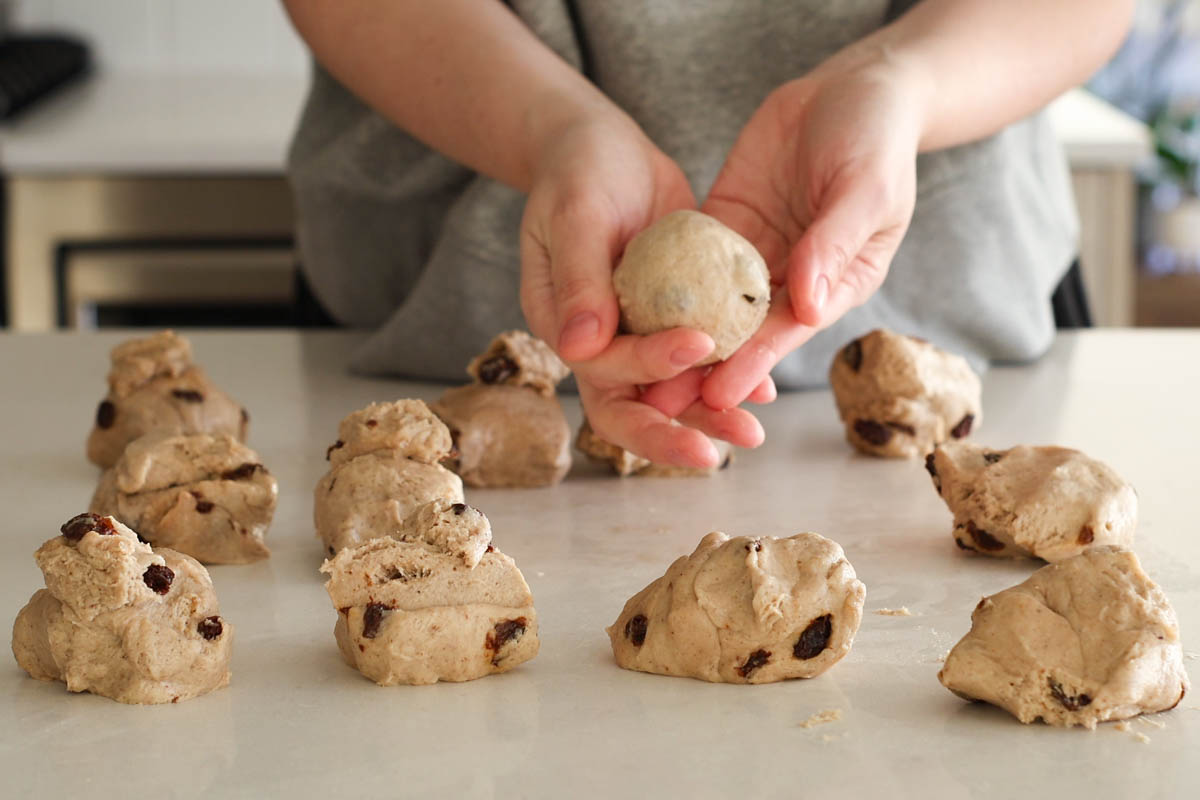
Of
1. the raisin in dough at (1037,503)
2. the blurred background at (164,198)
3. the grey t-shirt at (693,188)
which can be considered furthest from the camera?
the blurred background at (164,198)

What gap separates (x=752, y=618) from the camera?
75cm

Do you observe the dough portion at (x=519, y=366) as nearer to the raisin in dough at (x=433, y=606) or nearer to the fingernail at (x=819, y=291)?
the fingernail at (x=819, y=291)

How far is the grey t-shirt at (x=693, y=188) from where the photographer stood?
1.49 m

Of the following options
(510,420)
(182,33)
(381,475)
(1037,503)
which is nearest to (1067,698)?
(1037,503)

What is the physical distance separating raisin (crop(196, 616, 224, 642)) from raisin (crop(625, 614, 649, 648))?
221 millimetres

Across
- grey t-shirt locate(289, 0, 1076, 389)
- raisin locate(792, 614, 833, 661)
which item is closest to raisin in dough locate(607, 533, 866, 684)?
raisin locate(792, 614, 833, 661)

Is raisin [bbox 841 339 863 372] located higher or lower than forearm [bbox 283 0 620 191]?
lower

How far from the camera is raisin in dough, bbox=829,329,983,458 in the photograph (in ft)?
4.09

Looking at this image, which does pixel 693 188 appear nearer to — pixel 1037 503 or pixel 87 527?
pixel 1037 503

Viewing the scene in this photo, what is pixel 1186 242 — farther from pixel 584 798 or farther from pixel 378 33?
pixel 584 798

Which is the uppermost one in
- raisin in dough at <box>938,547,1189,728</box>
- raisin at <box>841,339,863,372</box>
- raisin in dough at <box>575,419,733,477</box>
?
raisin in dough at <box>938,547,1189,728</box>

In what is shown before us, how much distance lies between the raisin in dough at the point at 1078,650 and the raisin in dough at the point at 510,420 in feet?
1.60

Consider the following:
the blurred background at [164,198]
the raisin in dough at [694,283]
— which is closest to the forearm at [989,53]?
the raisin in dough at [694,283]

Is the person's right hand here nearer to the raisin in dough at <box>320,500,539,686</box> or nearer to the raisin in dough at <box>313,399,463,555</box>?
the raisin in dough at <box>313,399,463,555</box>
